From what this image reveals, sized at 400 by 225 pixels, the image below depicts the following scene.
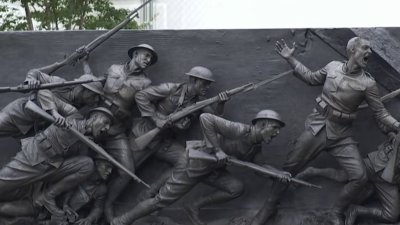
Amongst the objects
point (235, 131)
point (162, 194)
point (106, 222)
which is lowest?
point (106, 222)

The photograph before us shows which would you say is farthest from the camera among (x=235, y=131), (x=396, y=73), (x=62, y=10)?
(x=62, y=10)

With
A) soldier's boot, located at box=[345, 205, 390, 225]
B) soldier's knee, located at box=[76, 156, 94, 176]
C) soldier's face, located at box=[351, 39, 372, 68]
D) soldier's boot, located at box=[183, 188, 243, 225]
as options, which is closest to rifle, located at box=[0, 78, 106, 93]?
soldier's knee, located at box=[76, 156, 94, 176]

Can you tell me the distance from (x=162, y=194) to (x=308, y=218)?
1.96 m

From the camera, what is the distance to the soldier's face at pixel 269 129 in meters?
7.82

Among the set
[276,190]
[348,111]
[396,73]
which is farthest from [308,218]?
[396,73]

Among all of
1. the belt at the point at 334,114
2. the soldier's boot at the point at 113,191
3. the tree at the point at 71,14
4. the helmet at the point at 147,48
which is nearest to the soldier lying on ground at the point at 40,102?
the helmet at the point at 147,48

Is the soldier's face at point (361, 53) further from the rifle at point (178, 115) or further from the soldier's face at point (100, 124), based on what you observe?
the soldier's face at point (100, 124)

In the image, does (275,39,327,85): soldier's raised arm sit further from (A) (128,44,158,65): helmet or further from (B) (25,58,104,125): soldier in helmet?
(B) (25,58,104,125): soldier in helmet

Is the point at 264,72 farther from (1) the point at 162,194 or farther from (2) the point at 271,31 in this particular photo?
(1) the point at 162,194

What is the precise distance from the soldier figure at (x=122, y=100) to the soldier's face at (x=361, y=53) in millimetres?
2520

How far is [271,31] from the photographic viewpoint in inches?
341

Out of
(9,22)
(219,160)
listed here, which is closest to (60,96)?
(219,160)

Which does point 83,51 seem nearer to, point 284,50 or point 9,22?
point 284,50

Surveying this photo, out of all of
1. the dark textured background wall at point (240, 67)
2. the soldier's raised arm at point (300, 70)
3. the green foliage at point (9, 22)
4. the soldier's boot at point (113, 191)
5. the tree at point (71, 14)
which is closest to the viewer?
the soldier's raised arm at point (300, 70)
